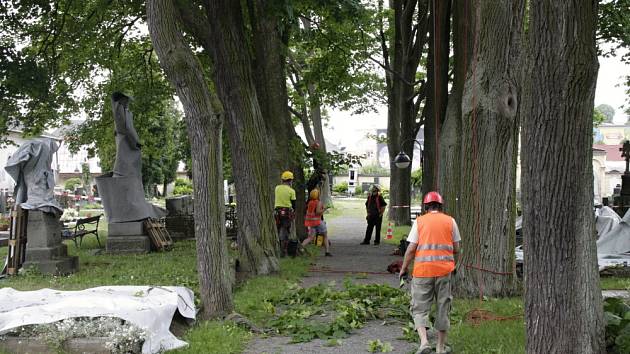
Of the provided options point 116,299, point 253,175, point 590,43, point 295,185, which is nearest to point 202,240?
point 116,299

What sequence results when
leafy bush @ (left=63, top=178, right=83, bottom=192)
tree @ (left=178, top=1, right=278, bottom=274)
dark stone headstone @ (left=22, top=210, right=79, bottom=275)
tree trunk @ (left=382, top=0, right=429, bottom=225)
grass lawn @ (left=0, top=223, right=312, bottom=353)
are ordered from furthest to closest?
leafy bush @ (left=63, top=178, right=83, bottom=192)
tree trunk @ (left=382, top=0, right=429, bottom=225)
dark stone headstone @ (left=22, top=210, right=79, bottom=275)
tree @ (left=178, top=1, right=278, bottom=274)
grass lawn @ (left=0, top=223, right=312, bottom=353)

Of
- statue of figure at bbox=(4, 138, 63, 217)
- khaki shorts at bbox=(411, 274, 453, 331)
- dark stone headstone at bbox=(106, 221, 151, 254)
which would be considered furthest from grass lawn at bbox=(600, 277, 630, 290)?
dark stone headstone at bbox=(106, 221, 151, 254)

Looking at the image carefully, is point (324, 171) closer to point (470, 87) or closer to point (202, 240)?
point (470, 87)

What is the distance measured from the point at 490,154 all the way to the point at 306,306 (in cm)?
353

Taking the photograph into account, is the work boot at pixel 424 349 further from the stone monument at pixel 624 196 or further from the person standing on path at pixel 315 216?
the stone monument at pixel 624 196

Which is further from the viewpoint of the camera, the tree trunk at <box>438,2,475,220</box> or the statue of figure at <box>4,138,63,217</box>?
the statue of figure at <box>4,138,63,217</box>

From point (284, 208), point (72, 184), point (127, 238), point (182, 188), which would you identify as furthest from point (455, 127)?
point (72, 184)

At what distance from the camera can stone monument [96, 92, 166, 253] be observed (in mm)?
17438

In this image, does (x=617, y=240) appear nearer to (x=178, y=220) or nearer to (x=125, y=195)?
(x=125, y=195)

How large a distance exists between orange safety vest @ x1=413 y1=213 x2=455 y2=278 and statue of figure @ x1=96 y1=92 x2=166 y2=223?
Answer: 11.5 metres

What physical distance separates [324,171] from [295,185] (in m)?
1.30

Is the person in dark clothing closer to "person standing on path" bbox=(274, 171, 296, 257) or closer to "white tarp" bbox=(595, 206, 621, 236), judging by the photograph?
"person standing on path" bbox=(274, 171, 296, 257)

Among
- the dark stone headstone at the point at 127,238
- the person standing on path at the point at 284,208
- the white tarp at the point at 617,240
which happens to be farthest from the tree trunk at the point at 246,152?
the white tarp at the point at 617,240

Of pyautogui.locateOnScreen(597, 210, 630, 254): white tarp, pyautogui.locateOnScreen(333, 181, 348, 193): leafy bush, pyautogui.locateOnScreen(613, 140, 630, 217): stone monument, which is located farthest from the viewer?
pyautogui.locateOnScreen(333, 181, 348, 193): leafy bush
